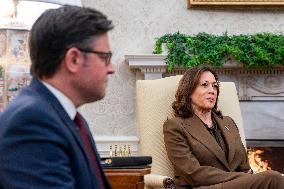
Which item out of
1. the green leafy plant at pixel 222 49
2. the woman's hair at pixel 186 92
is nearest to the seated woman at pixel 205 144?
the woman's hair at pixel 186 92

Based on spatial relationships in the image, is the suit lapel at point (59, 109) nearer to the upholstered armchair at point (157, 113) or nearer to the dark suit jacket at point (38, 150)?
the dark suit jacket at point (38, 150)

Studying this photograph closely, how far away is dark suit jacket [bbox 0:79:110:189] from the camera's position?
0.99 metres

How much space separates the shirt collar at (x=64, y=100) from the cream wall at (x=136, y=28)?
3.56m

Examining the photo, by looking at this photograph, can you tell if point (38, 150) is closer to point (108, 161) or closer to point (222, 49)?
point (108, 161)

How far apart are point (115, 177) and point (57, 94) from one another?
3.44 feet

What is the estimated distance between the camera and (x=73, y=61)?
111 centimetres

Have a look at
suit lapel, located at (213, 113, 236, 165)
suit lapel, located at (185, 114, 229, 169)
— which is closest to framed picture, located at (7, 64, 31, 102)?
suit lapel, located at (185, 114, 229, 169)

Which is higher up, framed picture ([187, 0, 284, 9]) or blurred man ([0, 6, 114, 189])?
framed picture ([187, 0, 284, 9])

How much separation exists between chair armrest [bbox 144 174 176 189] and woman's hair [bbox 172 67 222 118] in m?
0.51

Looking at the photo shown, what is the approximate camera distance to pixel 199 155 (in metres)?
2.96

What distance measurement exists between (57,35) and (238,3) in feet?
12.8

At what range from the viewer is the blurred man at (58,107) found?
994mm

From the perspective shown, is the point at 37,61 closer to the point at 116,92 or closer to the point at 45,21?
the point at 45,21

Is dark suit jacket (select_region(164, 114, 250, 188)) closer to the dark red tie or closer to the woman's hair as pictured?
Answer: the woman's hair
